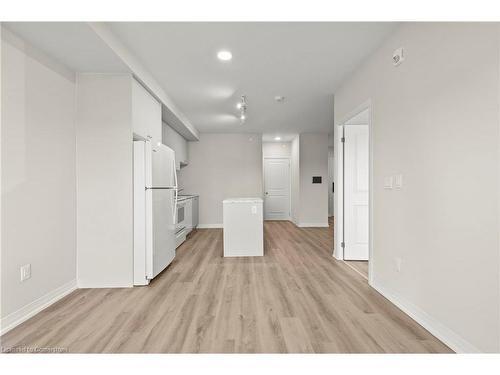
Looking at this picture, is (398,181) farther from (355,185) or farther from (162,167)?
(162,167)

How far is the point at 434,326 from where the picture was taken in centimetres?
180

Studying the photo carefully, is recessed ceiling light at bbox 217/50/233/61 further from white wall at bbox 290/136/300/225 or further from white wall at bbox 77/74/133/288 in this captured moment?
white wall at bbox 290/136/300/225

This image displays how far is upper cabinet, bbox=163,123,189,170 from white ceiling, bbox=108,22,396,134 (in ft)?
2.53

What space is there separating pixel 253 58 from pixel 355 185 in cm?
227

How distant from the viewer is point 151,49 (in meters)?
2.56

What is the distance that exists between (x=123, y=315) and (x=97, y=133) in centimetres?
191

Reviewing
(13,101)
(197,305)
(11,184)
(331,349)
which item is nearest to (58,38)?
(13,101)

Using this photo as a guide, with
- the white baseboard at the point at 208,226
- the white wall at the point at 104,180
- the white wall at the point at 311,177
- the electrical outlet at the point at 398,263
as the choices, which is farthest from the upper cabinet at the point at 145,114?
the white wall at the point at 311,177

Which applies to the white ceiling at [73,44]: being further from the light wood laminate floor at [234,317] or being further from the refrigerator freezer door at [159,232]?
A: the light wood laminate floor at [234,317]

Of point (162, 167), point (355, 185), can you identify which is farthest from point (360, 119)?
point (162, 167)

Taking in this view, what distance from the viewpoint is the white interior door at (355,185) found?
363 centimetres

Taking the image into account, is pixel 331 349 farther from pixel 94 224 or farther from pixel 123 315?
pixel 94 224
